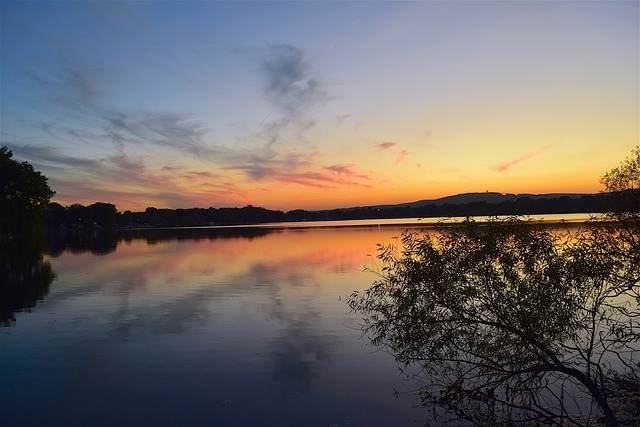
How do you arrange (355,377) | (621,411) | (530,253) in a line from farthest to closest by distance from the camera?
(355,377), (530,253), (621,411)

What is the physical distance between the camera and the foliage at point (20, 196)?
94.0 meters

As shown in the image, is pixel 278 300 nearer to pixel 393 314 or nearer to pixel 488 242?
pixel 393 314

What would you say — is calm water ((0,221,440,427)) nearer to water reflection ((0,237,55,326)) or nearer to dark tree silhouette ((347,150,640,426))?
water reflection ((0,237,55,326))

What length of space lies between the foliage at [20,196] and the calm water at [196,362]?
82595 mm

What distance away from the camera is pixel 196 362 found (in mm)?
14922

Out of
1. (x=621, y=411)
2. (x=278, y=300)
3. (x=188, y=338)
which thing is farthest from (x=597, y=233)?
(x=278, y=300)

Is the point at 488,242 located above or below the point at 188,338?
above

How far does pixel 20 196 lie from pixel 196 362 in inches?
4123

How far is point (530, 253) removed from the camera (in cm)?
1149

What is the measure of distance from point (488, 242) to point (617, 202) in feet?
16.3

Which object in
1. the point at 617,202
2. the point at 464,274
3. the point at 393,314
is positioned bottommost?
the point at 393,314

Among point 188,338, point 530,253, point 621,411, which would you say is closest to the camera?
point 621,411

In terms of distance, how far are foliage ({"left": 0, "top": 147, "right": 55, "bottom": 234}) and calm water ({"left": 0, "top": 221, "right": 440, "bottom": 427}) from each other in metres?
82.6

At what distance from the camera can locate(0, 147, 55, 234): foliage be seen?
94.0 meters
